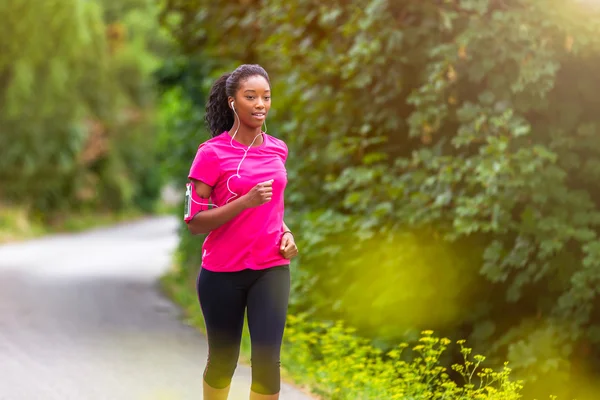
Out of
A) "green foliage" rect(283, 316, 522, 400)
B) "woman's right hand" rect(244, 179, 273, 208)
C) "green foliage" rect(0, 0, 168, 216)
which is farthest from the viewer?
"green foliage" rect(0, 0, 168, 216)

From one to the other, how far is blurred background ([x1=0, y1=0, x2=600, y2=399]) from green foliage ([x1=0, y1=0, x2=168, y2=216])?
287 inches

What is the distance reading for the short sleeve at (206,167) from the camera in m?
4.34

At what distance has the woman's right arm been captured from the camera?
14.0 ft

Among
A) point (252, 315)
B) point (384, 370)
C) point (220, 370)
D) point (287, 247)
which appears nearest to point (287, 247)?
point (287, 247)

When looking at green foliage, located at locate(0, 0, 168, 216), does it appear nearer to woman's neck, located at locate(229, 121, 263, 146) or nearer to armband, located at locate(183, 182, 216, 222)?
woman's neck, located at locate(229, 121, 263, 146)

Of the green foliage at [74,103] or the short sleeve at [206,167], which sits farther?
the green foliage at [74,103]

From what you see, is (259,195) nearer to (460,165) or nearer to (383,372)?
(383,372)

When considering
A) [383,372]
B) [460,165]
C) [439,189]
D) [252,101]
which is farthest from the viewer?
[439,189]

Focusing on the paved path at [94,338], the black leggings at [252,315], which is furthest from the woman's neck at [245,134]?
the paved path at [94,338]

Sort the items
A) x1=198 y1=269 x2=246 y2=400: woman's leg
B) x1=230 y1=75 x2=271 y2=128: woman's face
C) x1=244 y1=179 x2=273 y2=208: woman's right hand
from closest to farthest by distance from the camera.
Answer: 1. x1=244 y1=179 x2=273 y2=208: woman's right hand
2. x1=230 y1=75 x2=271 y2=128: woman's face
3. x1=198 y1=269 x2=246 y2=400: woman's leg

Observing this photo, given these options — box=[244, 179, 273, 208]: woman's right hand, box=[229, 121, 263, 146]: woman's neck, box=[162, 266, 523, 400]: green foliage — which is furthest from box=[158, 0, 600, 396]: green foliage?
box=[244, 179, 273, 208]: woman's right hand

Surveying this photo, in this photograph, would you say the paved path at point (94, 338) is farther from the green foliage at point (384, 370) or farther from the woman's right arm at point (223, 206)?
the woman's right arm at point (223, 206)

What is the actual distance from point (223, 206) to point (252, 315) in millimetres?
547

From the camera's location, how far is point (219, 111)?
4668mm
